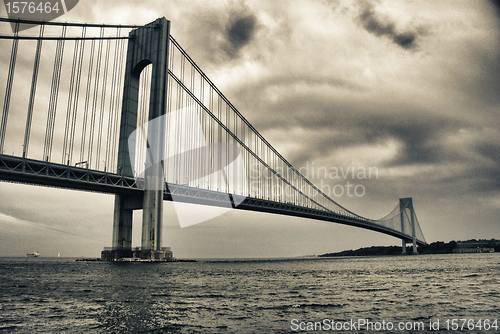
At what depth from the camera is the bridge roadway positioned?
40.3 metres

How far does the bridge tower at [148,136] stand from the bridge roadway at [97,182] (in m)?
2.46

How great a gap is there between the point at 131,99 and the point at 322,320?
50.6 meters

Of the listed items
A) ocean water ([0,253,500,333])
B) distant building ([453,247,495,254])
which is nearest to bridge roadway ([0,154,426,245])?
ocean water ([0,253,500,333])

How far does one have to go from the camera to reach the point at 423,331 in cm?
982

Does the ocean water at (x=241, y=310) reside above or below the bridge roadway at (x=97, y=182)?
below

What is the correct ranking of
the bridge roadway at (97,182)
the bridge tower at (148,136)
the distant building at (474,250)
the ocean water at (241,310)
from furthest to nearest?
the distant building at (474,250), the bridge tower at (148,136), the bridge roadway at (97,182), the ocean water at (241,310)

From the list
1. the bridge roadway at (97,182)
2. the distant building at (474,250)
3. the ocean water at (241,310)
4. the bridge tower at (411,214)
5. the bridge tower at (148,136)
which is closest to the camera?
the ocean water at (241,310)

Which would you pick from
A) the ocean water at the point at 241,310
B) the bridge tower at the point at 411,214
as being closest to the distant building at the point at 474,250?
the bridge tower at the point at 411,214

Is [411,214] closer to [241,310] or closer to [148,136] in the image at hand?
[148,136]

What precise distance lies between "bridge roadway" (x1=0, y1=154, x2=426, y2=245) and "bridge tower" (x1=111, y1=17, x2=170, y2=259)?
2.46m

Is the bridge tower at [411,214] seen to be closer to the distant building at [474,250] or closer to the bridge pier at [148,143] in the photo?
the distant building at [474,250]

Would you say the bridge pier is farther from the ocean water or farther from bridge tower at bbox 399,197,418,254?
bridge tower at bbox 399,197,418,254

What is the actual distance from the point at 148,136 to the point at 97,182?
29.1 feet

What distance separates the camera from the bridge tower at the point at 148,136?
47156mm
